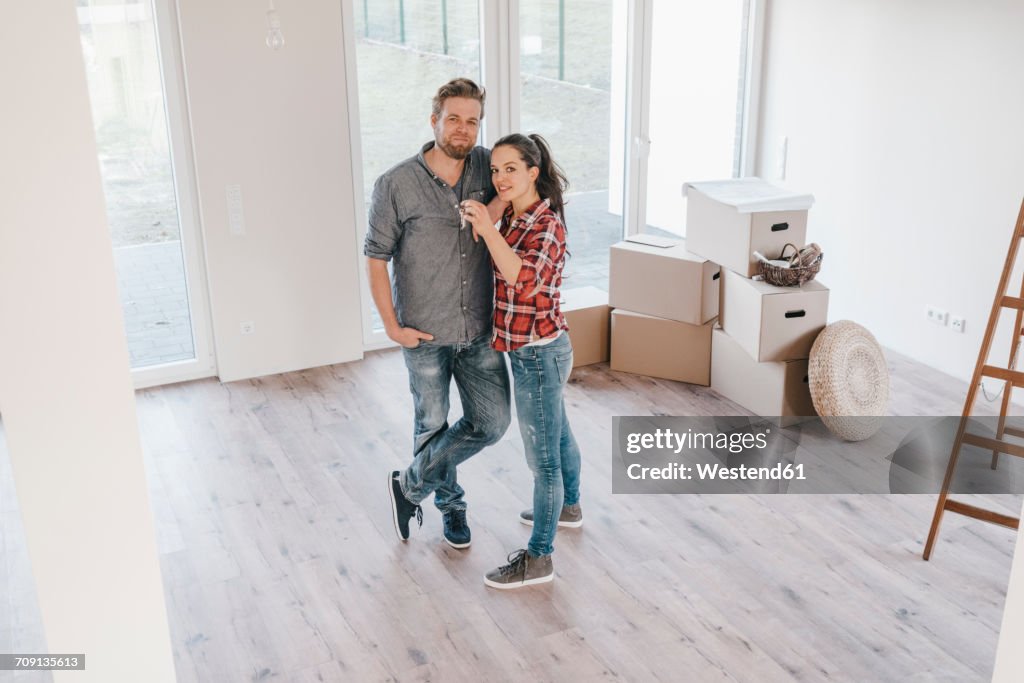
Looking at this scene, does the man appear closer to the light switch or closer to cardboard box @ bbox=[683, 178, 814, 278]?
cardboard box @ bbox=[683, 178, 814, 278]

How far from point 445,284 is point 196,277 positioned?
2241 millimetres

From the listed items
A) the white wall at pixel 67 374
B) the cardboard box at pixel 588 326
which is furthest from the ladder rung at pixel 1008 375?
the white wall at pixel 67 374

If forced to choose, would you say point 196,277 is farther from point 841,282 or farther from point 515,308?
point 841,282

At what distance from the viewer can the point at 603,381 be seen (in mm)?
4848

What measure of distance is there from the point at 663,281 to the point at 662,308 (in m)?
0.13

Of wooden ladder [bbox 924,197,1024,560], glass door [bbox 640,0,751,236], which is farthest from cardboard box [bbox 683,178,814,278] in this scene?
glass door [bbox 640,0,751,236]

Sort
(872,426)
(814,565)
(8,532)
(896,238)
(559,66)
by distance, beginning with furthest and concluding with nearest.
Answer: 1. (559,66)
2. (896,238)
3. (872,426)
4. (8,532)
5. (814,565)

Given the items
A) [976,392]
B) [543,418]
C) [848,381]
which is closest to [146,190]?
[543,418]

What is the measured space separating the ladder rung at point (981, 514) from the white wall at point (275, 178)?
3026 mm

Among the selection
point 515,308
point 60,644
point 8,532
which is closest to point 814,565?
point 515,308

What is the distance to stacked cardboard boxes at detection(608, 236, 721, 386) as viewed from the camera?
4.58 meters

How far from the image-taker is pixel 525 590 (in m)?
3.15

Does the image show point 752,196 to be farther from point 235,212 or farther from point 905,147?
point 235,212

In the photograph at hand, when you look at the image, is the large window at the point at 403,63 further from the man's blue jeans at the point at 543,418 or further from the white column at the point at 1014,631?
the white column at the point at 1014,631
